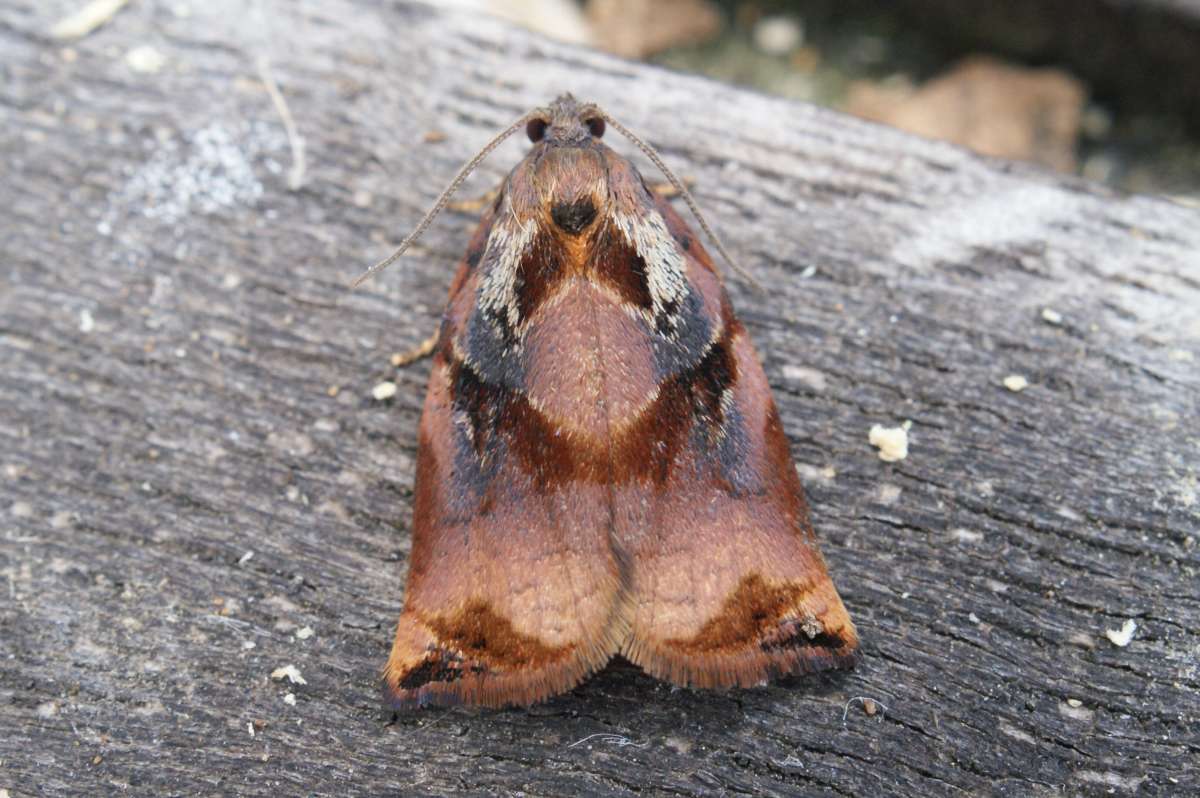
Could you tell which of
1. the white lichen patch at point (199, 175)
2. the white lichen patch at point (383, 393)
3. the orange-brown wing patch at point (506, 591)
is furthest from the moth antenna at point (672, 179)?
the white lichen patch at point (199, 175)

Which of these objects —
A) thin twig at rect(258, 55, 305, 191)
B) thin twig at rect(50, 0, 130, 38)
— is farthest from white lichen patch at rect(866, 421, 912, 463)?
thin twig at rect(50, 0, 130, 38)

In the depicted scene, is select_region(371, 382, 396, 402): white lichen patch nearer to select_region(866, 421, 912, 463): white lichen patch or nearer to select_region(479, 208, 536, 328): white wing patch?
select_region(479, 208, 536, 328): white wing patch

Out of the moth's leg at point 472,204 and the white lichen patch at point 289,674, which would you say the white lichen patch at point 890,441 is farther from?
the white lichen patch at point 289,674

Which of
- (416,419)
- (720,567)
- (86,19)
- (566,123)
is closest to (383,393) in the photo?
(416,419)

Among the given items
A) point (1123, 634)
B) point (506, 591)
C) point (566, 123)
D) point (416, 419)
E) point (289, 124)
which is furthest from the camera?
point (289, 124)

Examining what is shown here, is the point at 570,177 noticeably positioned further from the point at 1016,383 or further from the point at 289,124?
the point at 1016,383

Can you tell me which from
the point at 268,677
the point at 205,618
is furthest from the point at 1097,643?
the point at 205,618
